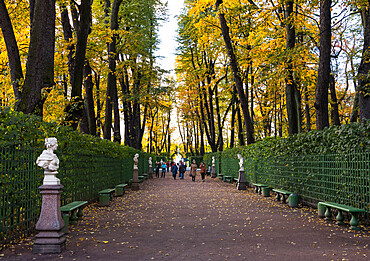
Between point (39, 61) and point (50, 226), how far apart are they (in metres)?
5.93

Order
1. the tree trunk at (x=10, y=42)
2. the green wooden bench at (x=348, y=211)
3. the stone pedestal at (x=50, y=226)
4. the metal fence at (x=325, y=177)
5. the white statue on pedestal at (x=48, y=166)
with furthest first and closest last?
1. the tree trunk at (x=10, y=42)
2. the metal fence at (x=325, y=177)
3. the green wooden bench at (x=348, y=211)
4. the white statue on pedestal at (x=48, y=166)
5. the stone pedestal at (x=50, y=226)

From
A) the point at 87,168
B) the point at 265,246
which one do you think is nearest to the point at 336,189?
the point at 265,246

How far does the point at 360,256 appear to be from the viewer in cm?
608

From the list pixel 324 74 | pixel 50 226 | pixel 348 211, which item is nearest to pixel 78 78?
pixel 50 226

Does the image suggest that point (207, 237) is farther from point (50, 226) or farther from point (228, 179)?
point (228, 179)

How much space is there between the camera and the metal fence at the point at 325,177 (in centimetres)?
889

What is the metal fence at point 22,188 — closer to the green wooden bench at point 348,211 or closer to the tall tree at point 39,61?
the tall tree at point 39,61

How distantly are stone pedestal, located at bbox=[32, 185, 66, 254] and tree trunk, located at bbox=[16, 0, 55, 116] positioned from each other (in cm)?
459

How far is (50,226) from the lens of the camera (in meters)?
6.55

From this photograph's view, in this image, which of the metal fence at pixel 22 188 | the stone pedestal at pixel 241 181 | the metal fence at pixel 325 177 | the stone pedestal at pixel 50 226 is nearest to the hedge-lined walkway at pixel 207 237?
the stone pedestal at pixel 50 226

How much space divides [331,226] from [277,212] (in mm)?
2717

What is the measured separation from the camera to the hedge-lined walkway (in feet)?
20.6

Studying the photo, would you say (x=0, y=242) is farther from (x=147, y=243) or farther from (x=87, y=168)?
(x=87, y=168)

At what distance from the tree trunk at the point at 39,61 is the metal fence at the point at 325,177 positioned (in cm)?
827
